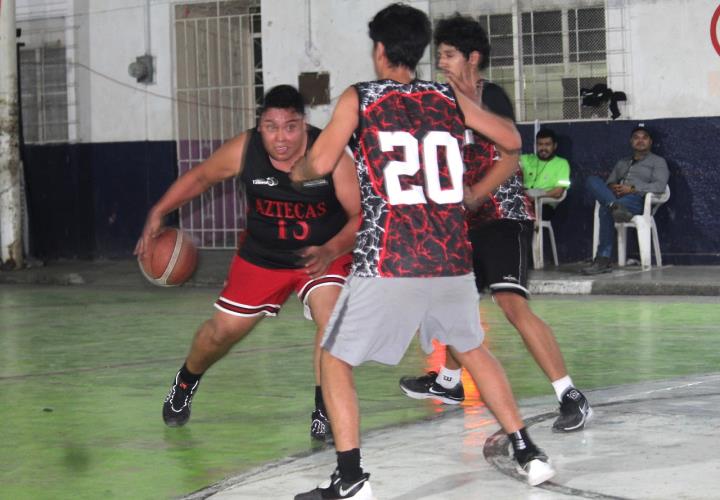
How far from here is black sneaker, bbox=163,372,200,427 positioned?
28.1 ft

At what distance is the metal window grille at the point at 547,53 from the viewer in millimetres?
18469

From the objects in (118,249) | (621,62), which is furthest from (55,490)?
(118,249)

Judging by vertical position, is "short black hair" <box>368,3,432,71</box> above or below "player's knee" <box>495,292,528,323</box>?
above

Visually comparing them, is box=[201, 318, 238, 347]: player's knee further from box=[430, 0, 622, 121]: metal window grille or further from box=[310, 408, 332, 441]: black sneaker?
box=[430, 0, 622, 121]: metal window grille

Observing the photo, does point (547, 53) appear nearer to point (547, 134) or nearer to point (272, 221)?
point (547, 134)

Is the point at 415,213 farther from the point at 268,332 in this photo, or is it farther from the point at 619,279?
the point at 619,279

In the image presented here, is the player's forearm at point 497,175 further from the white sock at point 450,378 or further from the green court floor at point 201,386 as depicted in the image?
the white sock at point 450,378

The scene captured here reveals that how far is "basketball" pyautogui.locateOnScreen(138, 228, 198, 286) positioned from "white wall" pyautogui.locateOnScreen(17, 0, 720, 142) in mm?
10294

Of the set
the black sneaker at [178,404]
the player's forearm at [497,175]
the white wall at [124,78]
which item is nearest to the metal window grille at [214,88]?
the white wall at [124,78]

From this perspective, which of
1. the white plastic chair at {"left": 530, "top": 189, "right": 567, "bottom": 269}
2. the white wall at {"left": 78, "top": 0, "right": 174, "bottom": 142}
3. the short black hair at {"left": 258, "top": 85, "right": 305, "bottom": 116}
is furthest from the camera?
the white wall at {"left": 78, "top": 0, "right": 174, "bottom": 142}

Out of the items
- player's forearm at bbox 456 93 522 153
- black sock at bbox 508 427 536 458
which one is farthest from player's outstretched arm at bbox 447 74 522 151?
black sock at bbox 508 427 536 458

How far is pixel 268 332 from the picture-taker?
13211 millimetres

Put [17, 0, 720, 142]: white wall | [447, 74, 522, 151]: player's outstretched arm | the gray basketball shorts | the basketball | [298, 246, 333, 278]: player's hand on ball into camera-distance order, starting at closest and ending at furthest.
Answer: the gray basketball shorts
[447, 74, 522, 151]: player's outstretched arm
[298, 246, 333, 278]: player's hand on ball
the basketball
[17, 0, 720, 142]: white wall

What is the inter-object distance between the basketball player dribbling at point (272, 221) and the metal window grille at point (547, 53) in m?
10.7
